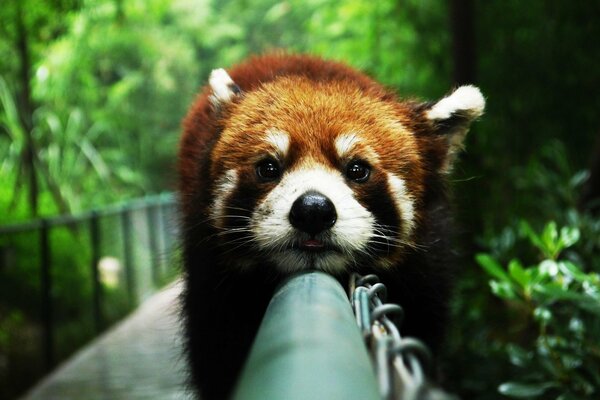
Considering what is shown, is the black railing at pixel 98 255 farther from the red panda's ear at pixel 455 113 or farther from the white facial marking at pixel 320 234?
the white facial marking at pixel 320 234

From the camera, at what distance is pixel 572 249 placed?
12.3ft

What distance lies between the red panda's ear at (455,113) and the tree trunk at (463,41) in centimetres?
233

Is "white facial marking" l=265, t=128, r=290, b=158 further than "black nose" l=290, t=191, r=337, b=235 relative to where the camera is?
Yes

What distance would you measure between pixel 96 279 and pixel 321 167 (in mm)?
7011

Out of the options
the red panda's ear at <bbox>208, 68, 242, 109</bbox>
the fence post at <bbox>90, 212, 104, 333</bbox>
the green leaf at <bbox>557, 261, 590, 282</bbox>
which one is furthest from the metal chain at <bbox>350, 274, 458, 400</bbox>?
the fence post at <bbox>90, 212, 104, 333</bbox>

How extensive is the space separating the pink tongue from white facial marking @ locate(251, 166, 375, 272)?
0.09 ft

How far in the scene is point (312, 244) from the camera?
2174mm

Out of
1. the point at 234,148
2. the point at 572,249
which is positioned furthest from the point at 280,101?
the point at 572,249

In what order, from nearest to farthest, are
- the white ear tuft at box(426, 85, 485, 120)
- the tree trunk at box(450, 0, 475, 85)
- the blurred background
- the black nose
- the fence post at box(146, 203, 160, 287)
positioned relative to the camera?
the black nose < the white ear tuft at box(426, 85, 485, 120) < the blurred background < the tree trunk at box(450, 0, 475, 85) < the fence post at box(146, 203, 160, 287)

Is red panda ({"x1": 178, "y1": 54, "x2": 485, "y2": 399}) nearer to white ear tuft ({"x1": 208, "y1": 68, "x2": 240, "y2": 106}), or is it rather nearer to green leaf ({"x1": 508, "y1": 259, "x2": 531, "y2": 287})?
white ear tuft ({"x1": 208, "y1": 68, "x2": 240, "y2": 106})

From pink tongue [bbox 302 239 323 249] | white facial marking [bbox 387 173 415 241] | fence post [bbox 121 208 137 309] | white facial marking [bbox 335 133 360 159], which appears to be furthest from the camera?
fence post [bbox 121 208 137 309]

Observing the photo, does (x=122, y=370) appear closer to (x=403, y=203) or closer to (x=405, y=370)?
(x=403, y=203)

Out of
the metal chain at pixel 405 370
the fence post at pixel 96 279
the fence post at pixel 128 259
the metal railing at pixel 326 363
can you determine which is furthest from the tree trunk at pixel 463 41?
the fence post at pixel 128 259

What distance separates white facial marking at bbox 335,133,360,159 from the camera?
2381mm
